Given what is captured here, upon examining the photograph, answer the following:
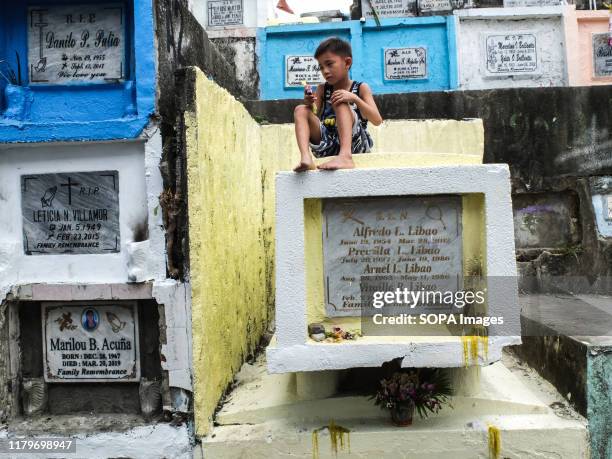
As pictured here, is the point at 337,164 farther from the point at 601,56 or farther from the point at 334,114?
the point at 601,56

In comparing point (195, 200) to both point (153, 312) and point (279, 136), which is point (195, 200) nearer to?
point (153, 312)

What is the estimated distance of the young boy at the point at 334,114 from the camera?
307cm

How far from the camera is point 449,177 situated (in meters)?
2.96

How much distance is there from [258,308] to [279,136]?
5.36ft

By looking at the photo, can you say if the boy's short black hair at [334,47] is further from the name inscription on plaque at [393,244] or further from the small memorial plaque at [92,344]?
the small memorial plaque at [92,344]

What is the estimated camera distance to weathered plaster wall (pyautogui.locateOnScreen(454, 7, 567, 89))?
886 centimetres

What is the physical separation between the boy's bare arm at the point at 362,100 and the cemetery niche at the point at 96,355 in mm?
1634

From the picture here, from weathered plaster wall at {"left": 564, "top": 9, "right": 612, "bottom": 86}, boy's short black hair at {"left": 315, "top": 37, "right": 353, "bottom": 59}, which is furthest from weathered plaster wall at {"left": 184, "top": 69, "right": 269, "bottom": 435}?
weathered plaster wall at {"left": 564, "top": 9, "right": 612, "bottom": 86}

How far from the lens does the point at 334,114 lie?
3.43 meters

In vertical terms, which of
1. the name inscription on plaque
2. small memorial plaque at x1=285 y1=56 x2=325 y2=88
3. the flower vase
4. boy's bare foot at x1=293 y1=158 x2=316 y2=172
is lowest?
the flower vase

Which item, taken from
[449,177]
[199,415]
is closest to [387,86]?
[449,177]

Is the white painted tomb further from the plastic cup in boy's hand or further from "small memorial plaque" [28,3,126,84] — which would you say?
"small memorial plaque" [28,3,126,84]

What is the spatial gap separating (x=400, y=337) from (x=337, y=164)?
1022 mm

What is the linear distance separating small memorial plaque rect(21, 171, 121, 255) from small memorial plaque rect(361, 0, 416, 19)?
7.62m
